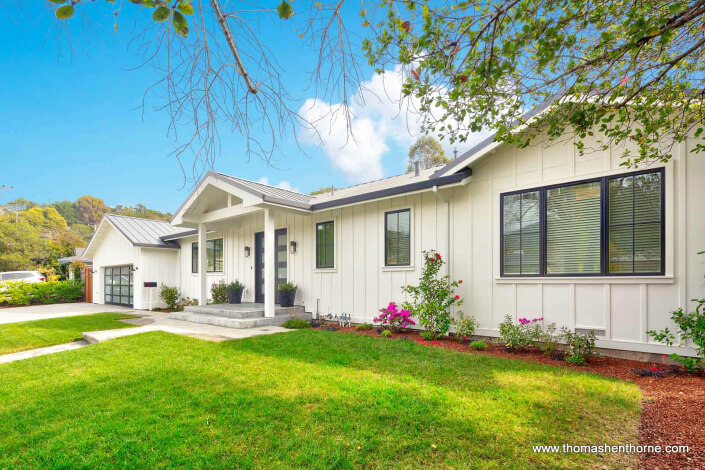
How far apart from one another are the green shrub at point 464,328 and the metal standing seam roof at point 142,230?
1125cm

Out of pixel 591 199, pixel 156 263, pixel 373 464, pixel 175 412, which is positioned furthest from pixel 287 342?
pixel 156 263

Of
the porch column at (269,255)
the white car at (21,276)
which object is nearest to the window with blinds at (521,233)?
the porch column at (269,255)

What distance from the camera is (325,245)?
9328mm

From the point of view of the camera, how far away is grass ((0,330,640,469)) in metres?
2.48

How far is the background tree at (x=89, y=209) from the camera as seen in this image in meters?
52.7

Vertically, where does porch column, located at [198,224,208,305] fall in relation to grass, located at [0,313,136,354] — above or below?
above

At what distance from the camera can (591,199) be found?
5.51 meters

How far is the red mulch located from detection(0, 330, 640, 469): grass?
0.13 metres

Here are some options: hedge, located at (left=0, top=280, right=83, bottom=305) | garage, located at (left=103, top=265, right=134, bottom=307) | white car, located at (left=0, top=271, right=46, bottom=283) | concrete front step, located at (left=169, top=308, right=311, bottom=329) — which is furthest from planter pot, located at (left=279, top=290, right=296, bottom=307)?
white car, located at (left=0, top=271, right=46, bottom=283)

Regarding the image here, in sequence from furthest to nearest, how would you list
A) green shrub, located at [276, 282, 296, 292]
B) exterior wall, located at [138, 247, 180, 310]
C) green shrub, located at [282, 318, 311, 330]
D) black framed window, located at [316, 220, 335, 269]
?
exterior wall, located at [138, 247, 180, 310] < green shrub, located at [276, 282, 296, 292] < black framed window, located at [316, 220, 335, 269] < green shrub, located at [282, 318, 311, 330]

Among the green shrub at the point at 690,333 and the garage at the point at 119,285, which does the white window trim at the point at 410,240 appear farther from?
the garage at the point at 119,285

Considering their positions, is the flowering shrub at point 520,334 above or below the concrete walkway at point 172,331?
above

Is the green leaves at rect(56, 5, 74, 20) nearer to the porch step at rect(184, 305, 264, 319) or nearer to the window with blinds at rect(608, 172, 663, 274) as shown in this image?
the window with blinds at rect(608, 172, 663, 274)

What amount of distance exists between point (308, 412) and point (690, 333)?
487 centimetres
